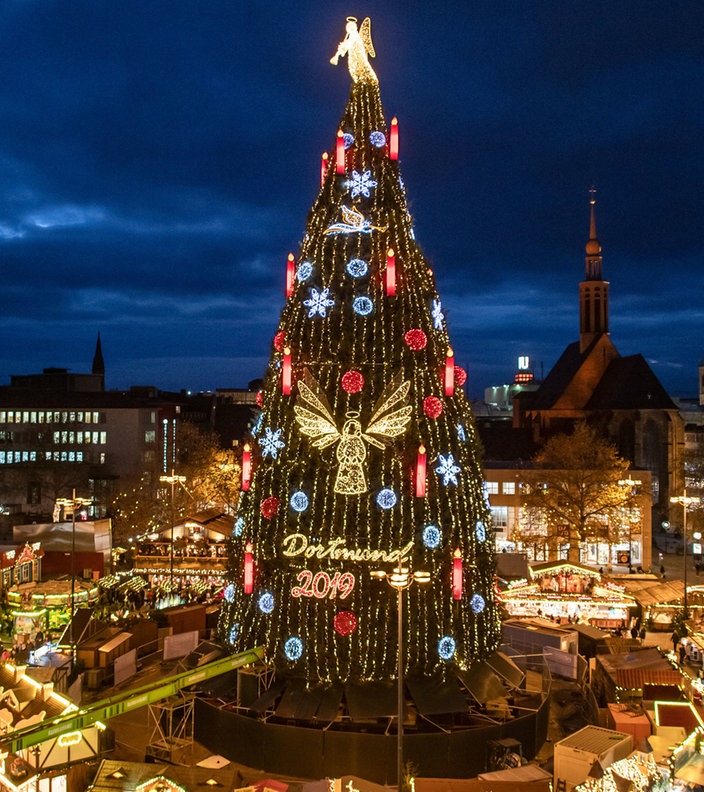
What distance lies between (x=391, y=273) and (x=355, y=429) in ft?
12.4

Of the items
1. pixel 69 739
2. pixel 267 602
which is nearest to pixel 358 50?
pixel 267 602

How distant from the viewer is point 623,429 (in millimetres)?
67750

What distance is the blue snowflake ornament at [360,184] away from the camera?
2088cm

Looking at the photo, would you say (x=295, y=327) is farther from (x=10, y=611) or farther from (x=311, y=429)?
(x=10, y=611)

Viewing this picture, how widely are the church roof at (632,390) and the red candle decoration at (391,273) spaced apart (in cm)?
5135

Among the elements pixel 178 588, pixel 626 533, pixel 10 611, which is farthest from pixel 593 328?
pixel 10 611

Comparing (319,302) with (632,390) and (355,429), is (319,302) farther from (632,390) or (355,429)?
(632,390)

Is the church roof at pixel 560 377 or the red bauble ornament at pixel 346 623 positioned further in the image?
the church roof at pixel 560 377

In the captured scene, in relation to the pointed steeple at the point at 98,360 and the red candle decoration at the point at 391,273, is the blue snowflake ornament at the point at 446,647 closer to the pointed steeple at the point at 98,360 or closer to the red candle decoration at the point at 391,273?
the red candle decoration at the point at 391,273

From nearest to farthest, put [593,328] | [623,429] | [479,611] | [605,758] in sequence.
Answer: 1. [605,758]
2. [479,611]
3. [623,429]
4. [593,328]

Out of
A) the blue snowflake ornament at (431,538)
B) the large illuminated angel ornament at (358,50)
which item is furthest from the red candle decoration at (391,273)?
the blue snowflake ornament at (431,538)

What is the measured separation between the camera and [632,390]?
67.4 metres

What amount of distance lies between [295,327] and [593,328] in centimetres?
6174

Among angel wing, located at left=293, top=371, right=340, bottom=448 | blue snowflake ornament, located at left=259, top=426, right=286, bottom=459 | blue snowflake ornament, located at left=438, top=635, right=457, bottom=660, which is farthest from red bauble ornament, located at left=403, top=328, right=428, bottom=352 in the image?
blue snowflake ornament, located at left=438, top=635, right=457, bottom=660
